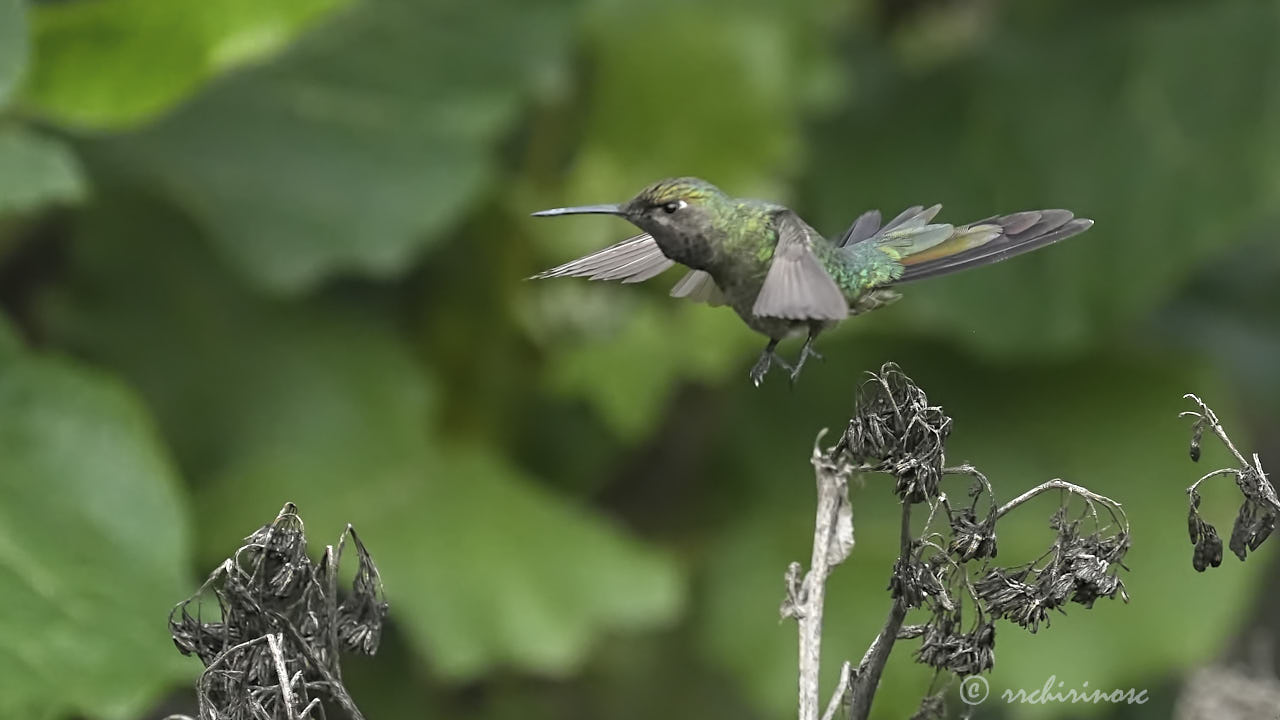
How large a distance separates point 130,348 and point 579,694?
4.31 feet

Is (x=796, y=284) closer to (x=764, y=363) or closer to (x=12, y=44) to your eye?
(x=764, y=363)

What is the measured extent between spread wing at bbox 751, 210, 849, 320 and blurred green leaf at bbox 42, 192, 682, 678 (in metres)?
1.71

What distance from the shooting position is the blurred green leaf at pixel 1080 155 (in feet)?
10.6

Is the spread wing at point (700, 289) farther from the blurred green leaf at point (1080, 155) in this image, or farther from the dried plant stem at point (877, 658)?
the blurred green leaf at point (1080, 155)

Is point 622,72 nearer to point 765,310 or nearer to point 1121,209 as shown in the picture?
point 1121,209

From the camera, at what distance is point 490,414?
10.6 ft

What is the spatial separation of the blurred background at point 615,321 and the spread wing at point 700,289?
154 cm

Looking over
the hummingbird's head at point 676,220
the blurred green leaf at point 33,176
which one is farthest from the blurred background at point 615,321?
the hummingbird's head at point 676,220

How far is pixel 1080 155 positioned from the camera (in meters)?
3.40

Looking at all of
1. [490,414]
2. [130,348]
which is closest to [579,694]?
[490,414]

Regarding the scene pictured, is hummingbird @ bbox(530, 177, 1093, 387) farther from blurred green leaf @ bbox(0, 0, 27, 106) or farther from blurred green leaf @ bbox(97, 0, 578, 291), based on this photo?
blurred green leaf @ bbox(97, 0, 578, 291)

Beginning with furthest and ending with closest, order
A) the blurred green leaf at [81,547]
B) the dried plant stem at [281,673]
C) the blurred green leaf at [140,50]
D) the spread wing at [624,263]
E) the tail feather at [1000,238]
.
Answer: the blurred green leaf at [140,50], the blurred green leaf at [81,547], the spread wing at [624,263], the tail feather at [1000,238], the dried plant stem at [281,673]

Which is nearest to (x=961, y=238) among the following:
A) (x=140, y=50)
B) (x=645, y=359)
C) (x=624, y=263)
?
(x=624, y=263)

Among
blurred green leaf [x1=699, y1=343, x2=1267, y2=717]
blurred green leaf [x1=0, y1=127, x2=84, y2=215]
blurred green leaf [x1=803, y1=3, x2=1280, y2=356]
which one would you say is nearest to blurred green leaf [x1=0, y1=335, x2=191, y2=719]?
blurred green leaf [x1=0, y1=127, x2=84, y2=215]
